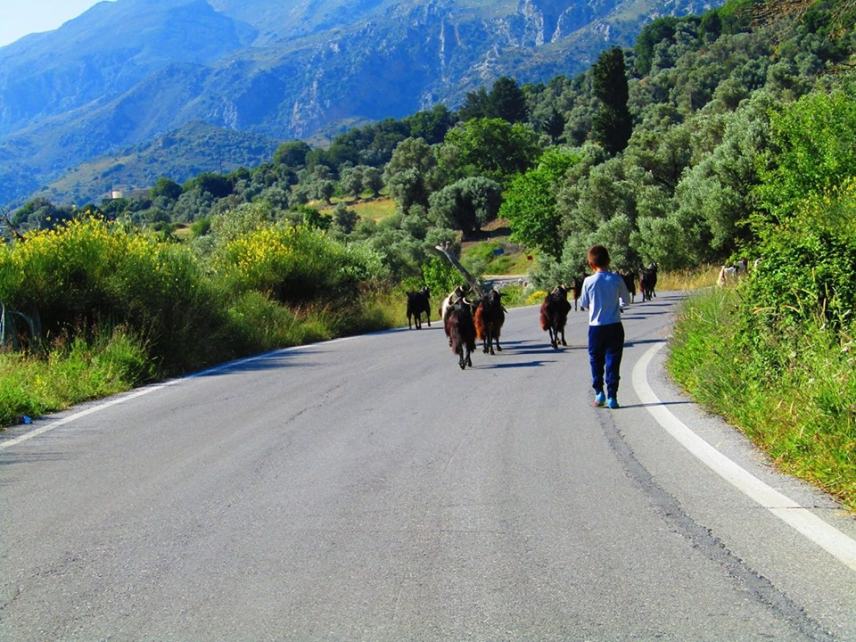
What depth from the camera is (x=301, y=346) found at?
22.9 m

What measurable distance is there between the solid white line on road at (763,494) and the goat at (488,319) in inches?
315

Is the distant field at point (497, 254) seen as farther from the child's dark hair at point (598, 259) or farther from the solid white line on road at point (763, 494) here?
the solid white line on road at point (763, 494)

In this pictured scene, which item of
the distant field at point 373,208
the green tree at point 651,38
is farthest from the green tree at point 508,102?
the distant field at point 373,208

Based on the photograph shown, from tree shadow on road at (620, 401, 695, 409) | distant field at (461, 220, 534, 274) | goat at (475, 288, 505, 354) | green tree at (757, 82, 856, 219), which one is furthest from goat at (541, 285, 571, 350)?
distant field at (461, 220, 534, 274)

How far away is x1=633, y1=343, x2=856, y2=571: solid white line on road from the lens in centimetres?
538

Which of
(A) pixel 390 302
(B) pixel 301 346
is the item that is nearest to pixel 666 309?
(A) pixel 390 302

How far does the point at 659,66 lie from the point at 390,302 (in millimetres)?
136703

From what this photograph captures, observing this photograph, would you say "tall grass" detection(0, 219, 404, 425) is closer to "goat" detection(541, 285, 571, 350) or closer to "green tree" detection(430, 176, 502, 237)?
"goat" detection(541, 285, 571, 350)

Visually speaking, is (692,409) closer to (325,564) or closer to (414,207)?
(325,564)

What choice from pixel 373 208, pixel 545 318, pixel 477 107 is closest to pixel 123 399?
pixel 545 318

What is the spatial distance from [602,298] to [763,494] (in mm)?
4334

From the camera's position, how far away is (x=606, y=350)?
10656mm

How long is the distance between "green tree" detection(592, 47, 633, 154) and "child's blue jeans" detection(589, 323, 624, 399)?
260ft

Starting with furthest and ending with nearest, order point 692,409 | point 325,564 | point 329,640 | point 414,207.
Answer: point 414,207, point 692,409, point 325,564, point 329,640
